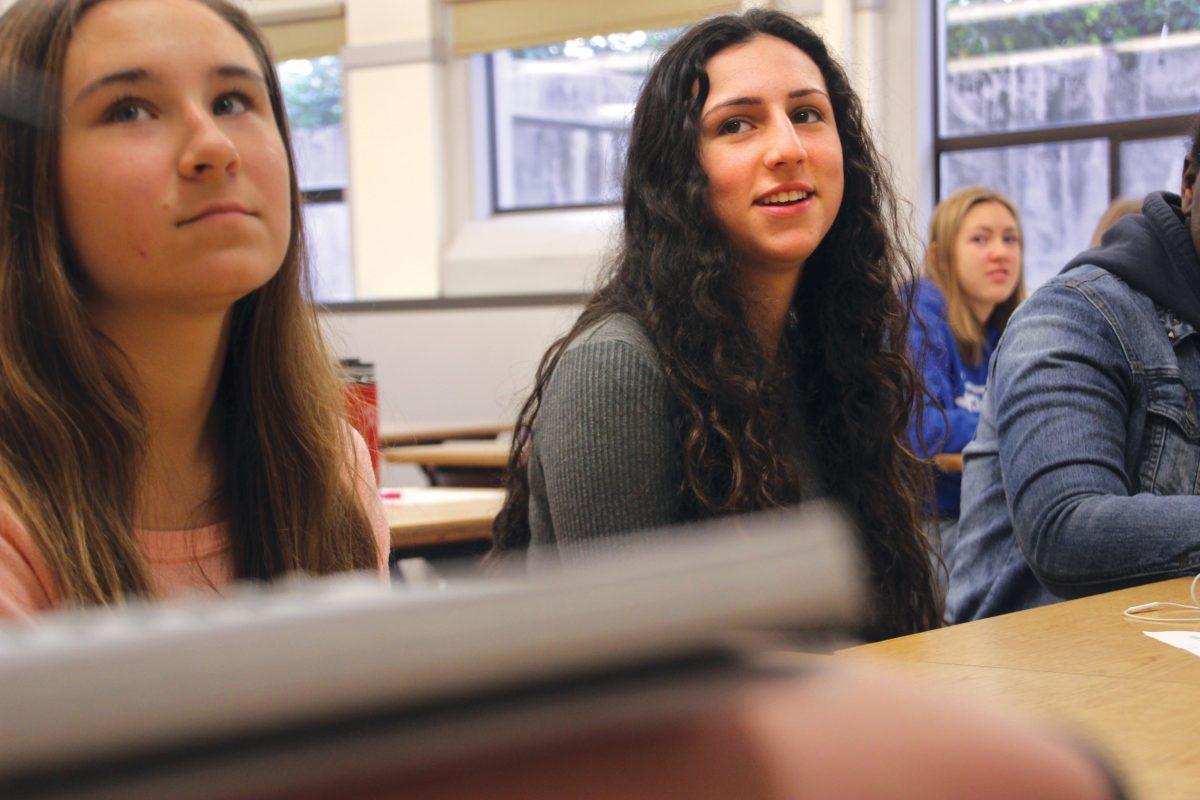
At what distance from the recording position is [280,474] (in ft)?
4.23

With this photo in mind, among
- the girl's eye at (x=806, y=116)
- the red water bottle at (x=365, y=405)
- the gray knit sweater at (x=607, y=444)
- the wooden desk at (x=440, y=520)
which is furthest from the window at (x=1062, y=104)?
the gray knit sweater at (x=607, y=444)

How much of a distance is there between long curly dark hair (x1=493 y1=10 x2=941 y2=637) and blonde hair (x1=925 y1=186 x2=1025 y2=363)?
2135 millimetres

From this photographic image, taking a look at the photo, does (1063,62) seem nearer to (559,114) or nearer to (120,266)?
(559,114)

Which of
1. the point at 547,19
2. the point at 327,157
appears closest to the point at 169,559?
the point at 547,19

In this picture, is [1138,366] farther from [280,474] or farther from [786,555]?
[786,555]

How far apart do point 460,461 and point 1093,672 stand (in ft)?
9.31

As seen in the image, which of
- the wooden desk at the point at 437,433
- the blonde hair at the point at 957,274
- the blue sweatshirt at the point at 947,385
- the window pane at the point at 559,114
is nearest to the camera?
the blue sweatshirt at the point at 947,385

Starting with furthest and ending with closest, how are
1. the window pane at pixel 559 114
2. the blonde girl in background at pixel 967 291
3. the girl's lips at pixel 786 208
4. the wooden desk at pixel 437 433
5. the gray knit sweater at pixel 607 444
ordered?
the window pane at pixel 559 114 → the wooden desk at pixel 437 433 → the blonde girl in background at pixel 967 291 → the girl's lips at pixel 786 208 → the gray knit sweater at pixel 607 444

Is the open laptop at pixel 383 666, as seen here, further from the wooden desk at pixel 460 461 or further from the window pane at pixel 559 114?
the window pane at pixel 559 114

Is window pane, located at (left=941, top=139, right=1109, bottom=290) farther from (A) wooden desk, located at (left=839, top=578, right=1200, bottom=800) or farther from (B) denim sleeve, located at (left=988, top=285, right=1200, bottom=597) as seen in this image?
(A) wooden desk, located at (left=839, top=578, right=1200, bottom=800)

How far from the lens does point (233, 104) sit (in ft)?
3.83

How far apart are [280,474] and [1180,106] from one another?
207 inches

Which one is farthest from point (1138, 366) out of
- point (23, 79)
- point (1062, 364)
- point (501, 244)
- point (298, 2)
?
point (298, 2)

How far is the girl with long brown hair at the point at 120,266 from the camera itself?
108 cm
